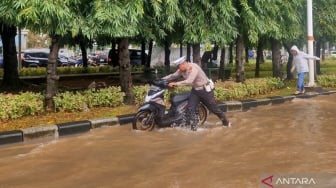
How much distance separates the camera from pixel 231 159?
7090mm

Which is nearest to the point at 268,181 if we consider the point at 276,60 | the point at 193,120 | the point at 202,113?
the point at 193,120

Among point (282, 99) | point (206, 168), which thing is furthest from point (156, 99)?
point (282, 99)

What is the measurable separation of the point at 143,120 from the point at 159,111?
368 millimetres

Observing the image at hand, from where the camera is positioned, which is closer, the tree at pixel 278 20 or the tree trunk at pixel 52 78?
the tree trunk at pixel 52 78

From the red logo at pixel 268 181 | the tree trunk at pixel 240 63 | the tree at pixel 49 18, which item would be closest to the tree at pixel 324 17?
the tree trunk at pixel 240 63

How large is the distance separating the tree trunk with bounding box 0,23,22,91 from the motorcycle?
9157 mm

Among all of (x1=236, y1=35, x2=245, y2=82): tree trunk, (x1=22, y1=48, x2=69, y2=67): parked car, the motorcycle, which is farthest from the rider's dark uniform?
(x1=22, y1=48, x2=69, y2=67): parked car

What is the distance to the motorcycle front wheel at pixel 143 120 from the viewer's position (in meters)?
9.46

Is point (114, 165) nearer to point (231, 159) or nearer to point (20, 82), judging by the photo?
point (231, 159)

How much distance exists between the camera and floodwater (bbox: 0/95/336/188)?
240 inches

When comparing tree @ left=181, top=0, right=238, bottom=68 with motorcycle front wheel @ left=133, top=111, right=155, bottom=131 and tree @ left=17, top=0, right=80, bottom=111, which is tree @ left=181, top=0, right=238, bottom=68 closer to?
tree @ left=17, top=0, right=80, bottom=111

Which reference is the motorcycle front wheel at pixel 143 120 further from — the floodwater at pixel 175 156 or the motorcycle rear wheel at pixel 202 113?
the motorcycle rear wheel at pixel 202 113

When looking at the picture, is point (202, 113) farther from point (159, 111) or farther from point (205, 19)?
point (205, 19)

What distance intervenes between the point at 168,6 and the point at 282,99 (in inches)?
204
